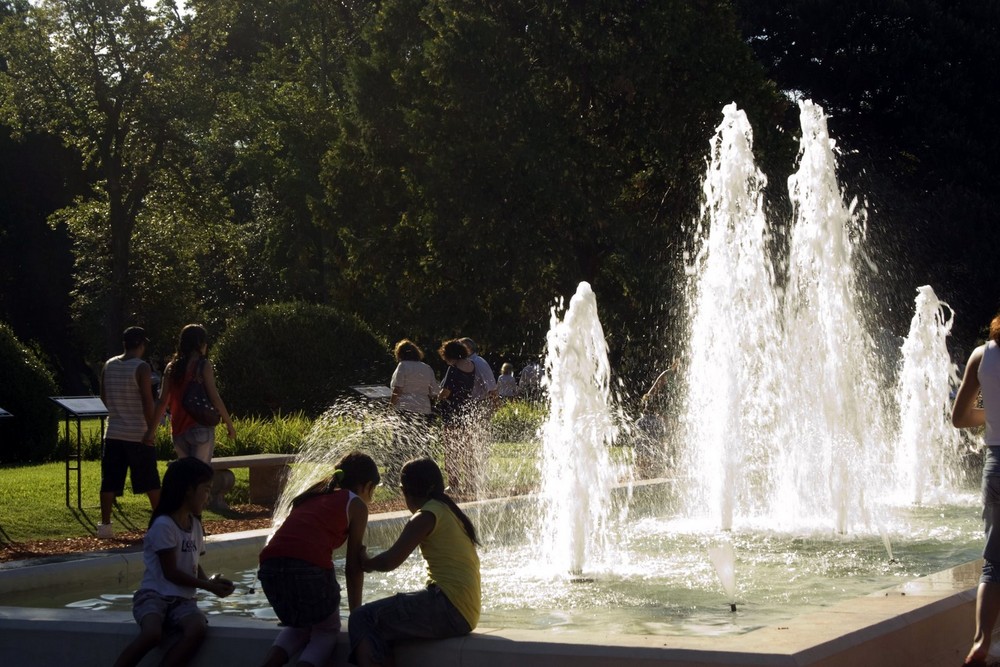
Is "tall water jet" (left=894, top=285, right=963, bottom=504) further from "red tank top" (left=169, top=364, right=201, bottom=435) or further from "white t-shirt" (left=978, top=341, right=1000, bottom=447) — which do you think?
"white t-shirt" (left=978, top=341, right=1000, bottom=447)

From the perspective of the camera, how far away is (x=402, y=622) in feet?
16.8

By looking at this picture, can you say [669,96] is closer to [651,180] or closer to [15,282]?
[651,180]

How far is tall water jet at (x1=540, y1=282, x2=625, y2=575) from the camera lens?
8789 millimetres

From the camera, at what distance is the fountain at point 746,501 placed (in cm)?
525

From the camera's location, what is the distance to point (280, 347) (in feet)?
65.6

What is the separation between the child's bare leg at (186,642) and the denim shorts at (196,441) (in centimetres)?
428

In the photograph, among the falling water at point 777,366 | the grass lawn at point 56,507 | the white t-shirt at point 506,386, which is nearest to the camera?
the grass lawn at point 56,507

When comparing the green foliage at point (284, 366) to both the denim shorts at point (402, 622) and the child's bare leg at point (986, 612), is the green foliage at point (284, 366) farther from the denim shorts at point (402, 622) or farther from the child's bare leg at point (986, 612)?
the child's bare leg at point (986, 612)

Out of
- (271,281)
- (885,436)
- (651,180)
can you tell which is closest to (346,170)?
(651,180)

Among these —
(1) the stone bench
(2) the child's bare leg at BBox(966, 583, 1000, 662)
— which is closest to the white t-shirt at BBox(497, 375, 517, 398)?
(1) the stone bench

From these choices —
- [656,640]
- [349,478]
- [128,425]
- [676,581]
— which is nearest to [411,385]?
[128,425]

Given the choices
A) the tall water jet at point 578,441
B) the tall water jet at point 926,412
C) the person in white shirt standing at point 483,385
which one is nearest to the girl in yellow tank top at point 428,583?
the tall water jet at point 578,441

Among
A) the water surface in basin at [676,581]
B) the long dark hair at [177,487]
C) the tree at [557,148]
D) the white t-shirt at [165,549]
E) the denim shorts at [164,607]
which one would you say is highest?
the tree at [557,148]

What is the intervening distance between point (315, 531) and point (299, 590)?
25 cm
